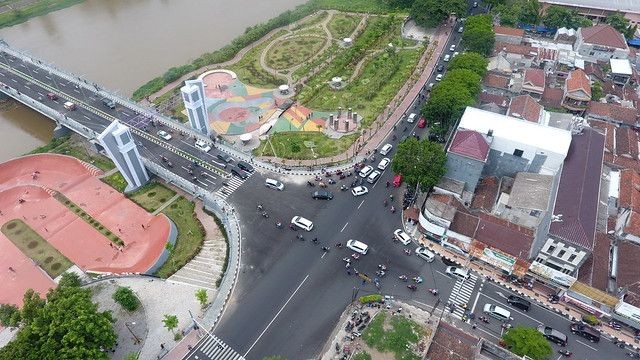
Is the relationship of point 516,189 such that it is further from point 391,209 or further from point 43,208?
point 43,208

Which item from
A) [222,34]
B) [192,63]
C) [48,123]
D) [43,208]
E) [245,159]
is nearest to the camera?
[43,208]

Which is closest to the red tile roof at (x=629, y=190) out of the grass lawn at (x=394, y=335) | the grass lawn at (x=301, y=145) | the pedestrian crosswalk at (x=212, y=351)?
the grass lawn at (x=394, y=335)

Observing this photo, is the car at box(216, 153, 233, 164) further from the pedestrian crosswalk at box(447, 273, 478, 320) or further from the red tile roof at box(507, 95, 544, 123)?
the red tile roof at box(507, 95, 544, 123)

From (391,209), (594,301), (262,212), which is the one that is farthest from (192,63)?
(594,301)

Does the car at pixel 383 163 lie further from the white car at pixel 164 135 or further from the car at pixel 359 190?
the white car at pixel 164 135

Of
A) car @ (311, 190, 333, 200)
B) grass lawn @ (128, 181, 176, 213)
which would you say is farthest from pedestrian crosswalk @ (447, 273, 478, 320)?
grass lawn @ (128, 181, 176, 213)
